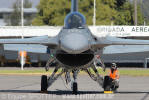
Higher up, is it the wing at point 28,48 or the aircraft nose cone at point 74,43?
the aircraft nose cone at point 74,43

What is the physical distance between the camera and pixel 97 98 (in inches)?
654

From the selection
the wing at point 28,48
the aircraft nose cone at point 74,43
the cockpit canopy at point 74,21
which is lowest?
the wing at point 28,48

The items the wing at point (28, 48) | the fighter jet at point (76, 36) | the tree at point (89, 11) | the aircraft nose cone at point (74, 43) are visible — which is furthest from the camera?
the tree at point (89, 11)

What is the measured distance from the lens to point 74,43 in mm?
14742

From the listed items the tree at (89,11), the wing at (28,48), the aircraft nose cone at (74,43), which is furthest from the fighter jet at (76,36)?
the tree at (89,11)

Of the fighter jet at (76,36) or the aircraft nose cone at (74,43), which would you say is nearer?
the aircraft nose cone at (74,43)

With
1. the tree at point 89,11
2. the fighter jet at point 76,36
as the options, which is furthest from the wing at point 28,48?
the tree at point 89,11

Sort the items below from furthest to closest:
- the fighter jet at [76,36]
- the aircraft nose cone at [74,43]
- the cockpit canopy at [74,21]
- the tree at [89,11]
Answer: the tree at [89,11], the cockpit canopy at [74,21], the fighter jet at [76,36], the aircraft nose cone at [74,43]

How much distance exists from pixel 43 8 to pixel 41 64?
21.7 meters

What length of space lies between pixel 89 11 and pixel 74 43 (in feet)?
159

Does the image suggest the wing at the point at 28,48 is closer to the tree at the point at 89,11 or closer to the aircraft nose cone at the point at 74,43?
the aircraft nose cone at the point at 74,43

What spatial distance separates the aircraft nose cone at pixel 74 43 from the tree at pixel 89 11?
4584cm

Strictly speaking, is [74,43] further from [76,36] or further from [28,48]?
[28,48]

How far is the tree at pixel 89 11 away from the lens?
206ft
